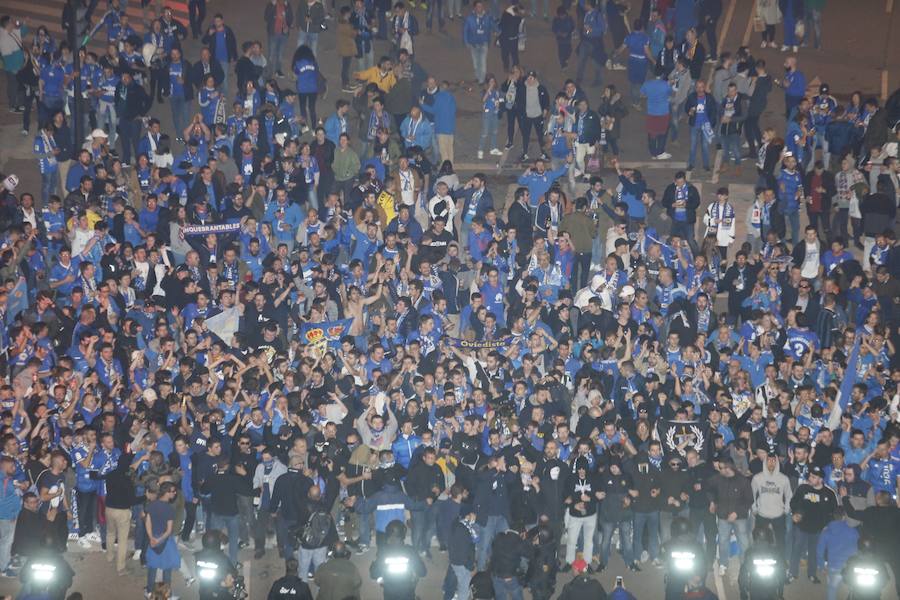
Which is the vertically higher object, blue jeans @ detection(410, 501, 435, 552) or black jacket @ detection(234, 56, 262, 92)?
black jacket @ detection(234, 56, 262, 92)

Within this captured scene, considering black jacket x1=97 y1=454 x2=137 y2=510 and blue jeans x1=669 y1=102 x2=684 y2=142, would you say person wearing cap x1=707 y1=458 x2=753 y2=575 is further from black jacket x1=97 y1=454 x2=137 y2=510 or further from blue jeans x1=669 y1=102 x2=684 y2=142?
blue jeans x1=669 y1=102 x2=684 y2=142

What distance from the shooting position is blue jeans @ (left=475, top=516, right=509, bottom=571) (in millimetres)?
21000

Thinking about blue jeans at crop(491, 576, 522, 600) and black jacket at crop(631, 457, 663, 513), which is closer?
blue jeans at crop(491, 576, 522, 600)

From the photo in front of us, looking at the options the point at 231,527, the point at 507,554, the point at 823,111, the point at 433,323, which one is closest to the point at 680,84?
the point at 823,111

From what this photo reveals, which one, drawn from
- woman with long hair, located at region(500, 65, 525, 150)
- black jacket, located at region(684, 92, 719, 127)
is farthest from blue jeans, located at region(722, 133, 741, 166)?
woman with long hair, located at region(500, 65, 525, 150)

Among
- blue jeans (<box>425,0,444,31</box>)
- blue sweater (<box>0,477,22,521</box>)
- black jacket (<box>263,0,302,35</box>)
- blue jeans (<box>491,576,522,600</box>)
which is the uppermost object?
blue jeans (<box>425,0,444,31</box>)

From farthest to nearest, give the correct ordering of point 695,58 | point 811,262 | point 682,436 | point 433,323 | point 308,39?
point 308,39 → point 695,58 → point 811,262 → point 433,323 → point 682,436

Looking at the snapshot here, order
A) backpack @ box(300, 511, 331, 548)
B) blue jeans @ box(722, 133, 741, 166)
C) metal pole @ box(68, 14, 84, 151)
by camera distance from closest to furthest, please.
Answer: backpack @ box(300, 511, 331, 548) < metal pole @ box(68, 14, 84, 151) < blue jeans @ box(722, 133, 741, 166)

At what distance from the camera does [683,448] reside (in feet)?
70.4

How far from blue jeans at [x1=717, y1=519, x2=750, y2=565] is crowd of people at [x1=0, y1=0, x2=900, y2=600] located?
1.4 inches

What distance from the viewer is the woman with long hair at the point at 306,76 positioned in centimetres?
2912

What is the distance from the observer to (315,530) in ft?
67.4

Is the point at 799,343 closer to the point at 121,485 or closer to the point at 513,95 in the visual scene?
the point at 513,95

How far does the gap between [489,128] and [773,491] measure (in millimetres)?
10576
